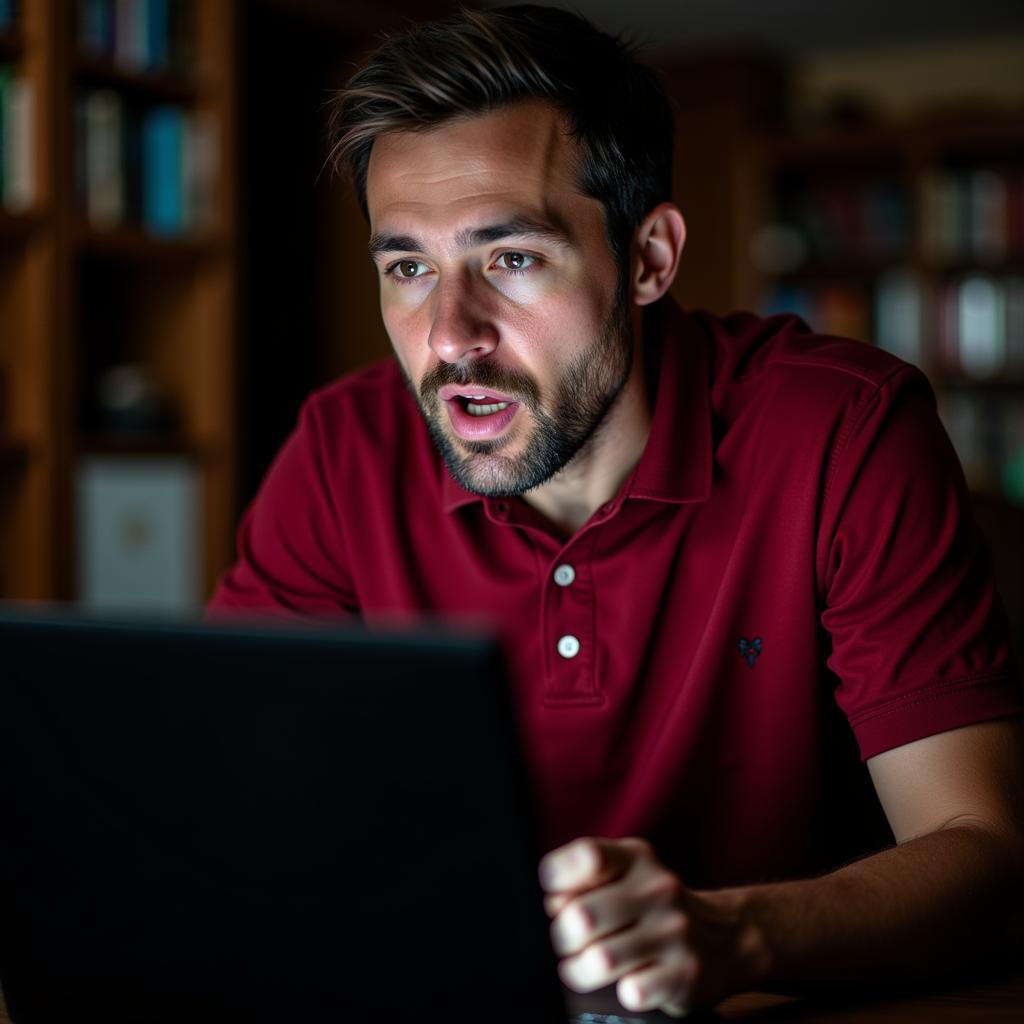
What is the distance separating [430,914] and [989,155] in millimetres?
4920

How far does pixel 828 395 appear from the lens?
130 cm

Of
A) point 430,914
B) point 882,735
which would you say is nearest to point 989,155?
point 882,735

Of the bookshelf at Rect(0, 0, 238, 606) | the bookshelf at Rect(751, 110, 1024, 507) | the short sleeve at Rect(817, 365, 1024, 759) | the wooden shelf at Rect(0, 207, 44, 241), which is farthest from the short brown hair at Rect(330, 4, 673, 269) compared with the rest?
the bookshelf at Rect(751, 110, 1024, 507)

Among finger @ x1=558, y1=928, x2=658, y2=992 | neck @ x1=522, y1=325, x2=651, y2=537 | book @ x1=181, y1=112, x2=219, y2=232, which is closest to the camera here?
finger @ x1=558, y1=928, x2=658, y2=992

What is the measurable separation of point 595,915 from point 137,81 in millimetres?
3062

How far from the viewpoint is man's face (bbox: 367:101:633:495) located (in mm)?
1315

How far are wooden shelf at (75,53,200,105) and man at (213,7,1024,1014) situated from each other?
1983mm

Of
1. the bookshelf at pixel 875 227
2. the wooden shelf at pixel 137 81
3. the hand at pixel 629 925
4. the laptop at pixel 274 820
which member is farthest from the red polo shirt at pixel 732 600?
the bookshelf at pixel 875 227

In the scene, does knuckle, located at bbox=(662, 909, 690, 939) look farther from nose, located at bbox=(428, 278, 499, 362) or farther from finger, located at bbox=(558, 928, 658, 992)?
nose, located at bbox=(428, 278, 499, 362)

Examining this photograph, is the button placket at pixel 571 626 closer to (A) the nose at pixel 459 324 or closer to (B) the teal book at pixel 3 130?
(A) the nose at pixel 459 324

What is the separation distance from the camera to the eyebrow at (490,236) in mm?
1307

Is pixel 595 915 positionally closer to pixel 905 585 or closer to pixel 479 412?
pixel 905 585

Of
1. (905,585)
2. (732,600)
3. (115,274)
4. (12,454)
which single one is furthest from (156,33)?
(905,585)

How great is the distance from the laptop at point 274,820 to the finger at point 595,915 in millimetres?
54
